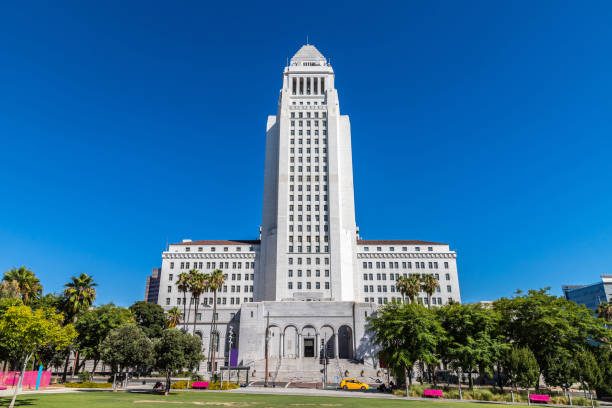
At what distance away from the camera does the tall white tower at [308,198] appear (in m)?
83.1

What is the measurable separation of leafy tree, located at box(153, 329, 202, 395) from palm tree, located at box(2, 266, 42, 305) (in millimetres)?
22996

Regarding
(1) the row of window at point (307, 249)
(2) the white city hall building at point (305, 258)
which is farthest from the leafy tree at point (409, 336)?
(1) the row of window at point (307, 249)

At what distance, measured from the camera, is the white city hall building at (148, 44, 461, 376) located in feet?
240

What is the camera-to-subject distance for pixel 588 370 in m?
35.5

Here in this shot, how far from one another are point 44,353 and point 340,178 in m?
65.9

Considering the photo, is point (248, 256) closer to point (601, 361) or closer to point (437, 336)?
point (437, 336)

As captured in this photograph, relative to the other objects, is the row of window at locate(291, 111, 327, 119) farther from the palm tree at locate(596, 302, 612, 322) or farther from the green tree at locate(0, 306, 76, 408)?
the green tree at locate(0, 306, 76, 408)

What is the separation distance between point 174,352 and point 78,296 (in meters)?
21.7

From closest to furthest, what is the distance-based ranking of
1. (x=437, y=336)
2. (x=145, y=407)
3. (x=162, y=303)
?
(x=145, y=407)
(x=437, y=336)
(x=162, y=303)

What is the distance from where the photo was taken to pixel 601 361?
123 ft

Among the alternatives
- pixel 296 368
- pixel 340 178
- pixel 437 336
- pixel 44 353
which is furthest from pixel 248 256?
pixel 437 336

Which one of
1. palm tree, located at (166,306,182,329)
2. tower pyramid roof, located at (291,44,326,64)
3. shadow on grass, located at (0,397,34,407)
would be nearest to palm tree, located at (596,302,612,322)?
shadow on grass, located at (0,397,34,407)

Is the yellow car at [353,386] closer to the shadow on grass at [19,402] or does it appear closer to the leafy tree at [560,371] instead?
the leafy tree at [560,371]

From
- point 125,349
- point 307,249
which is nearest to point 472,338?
point 125,349
